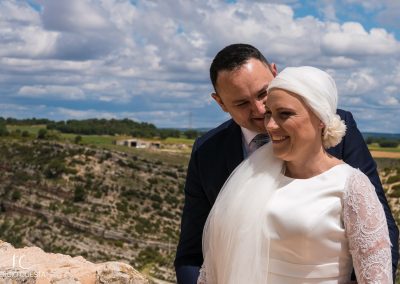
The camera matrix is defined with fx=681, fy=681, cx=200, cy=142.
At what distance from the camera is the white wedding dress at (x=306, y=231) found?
9.89 feet

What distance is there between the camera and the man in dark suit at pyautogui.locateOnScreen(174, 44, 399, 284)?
353 centimetres

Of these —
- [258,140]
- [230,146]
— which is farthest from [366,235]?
[230,146]

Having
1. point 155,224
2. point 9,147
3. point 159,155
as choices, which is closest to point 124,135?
point 159,155

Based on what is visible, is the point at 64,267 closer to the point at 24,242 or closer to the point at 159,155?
the point at 24,242

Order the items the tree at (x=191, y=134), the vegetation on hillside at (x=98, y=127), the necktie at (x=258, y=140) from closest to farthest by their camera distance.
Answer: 1. the necktie at (x=258, y=140)
2. the vegetation on hillside at (x=98, y=127)
3. the tree at (x=191, y=134)

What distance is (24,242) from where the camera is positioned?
4516 centimetres

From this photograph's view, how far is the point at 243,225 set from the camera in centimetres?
327

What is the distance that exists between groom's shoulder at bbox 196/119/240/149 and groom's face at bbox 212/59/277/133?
0.33 metres

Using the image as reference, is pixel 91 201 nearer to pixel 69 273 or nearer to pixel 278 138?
pixel 69 273

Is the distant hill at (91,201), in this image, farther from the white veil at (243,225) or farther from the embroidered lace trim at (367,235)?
the embroidered lace trim at (367,235)

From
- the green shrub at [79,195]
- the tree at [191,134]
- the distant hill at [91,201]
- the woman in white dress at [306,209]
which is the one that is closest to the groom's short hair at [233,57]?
the woman in white dress at [306,209]

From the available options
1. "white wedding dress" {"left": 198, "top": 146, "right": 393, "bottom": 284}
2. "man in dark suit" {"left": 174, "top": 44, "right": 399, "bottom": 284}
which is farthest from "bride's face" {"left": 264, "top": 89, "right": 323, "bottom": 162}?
"man in dark suit" {"left": 174, "top": 44, "right": 399, "bottom": 284}

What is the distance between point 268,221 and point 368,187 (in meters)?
0.49

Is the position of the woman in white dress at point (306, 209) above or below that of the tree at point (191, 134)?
below
